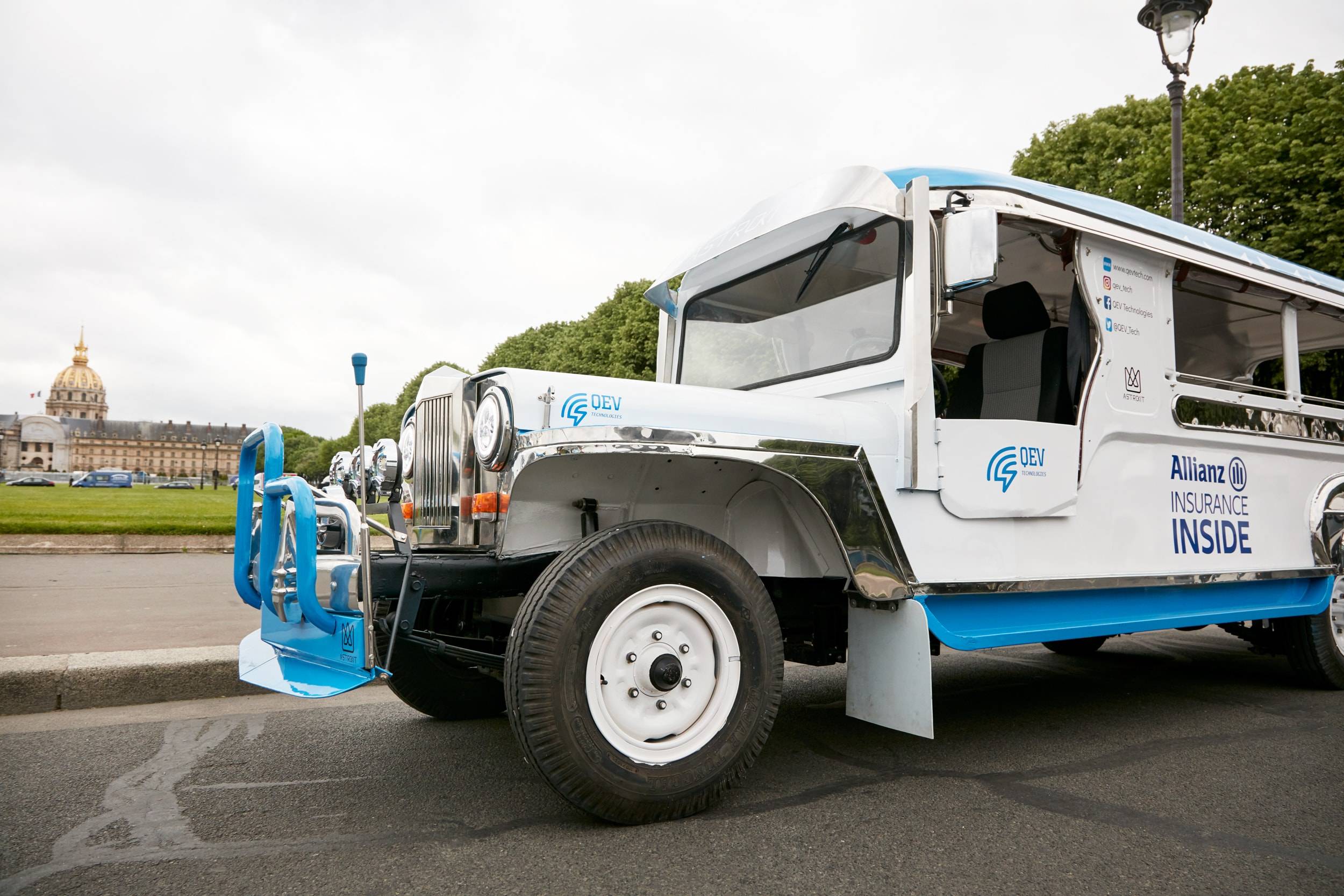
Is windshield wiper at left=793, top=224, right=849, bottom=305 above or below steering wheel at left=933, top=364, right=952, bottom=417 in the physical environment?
above

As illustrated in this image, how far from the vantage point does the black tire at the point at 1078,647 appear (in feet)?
21.9

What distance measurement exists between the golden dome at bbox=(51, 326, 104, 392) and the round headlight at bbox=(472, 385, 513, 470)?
202519 millimetres

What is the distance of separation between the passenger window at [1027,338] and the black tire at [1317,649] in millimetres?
2358

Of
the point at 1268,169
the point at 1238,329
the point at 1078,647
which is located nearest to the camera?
the point at 1238,329

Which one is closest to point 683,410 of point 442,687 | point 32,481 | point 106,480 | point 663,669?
point 663,669

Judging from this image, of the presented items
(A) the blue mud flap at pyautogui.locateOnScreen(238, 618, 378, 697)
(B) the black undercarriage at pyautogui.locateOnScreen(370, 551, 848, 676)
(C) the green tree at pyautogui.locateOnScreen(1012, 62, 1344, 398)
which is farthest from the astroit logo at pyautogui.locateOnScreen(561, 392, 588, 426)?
(C) the green tree at pyautogui.locateOnScreen(1012, 62, 1344, 398)

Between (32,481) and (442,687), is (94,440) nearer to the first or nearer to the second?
(32,481)

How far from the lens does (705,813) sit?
2955mm

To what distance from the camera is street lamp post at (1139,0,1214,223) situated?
7930mm

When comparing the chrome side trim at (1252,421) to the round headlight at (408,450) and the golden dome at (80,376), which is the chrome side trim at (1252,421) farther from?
the golden dome at (80,376)

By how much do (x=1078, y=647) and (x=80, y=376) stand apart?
204147 millimetres

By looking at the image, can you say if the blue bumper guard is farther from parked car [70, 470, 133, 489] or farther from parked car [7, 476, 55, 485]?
parked car [7, 476, 55, 485]

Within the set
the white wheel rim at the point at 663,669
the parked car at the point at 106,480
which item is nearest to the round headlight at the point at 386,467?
the white wheel rim at the point at 663,669

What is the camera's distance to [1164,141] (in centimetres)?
1312
